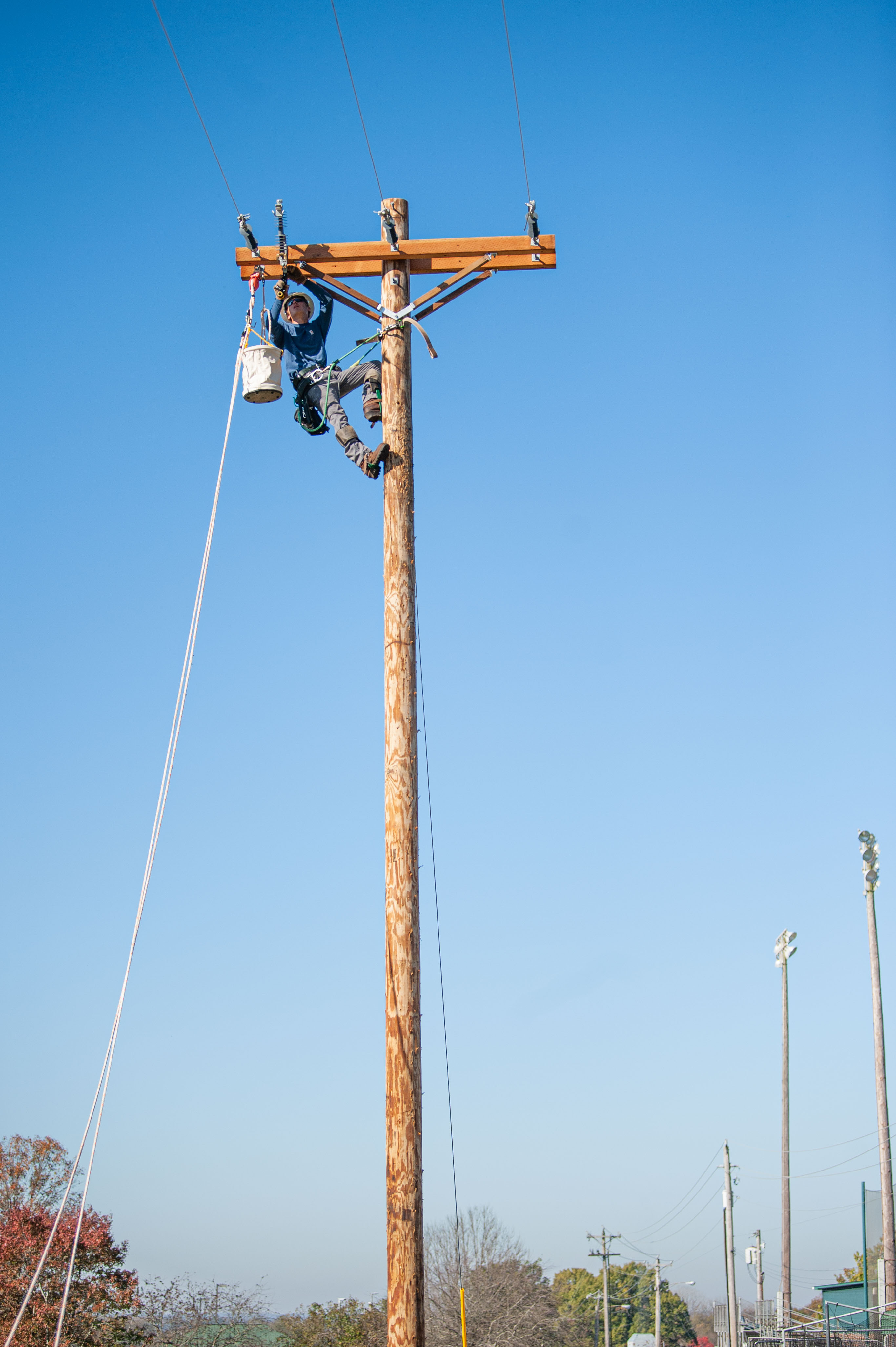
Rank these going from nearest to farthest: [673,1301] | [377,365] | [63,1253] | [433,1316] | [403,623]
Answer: [403,623] < [377,365] < [63,1253] < [433,1316] < [673,1301]

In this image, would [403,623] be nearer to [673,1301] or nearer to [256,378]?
[256,378]

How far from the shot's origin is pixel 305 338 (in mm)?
8742

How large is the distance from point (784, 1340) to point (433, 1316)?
24.5 m

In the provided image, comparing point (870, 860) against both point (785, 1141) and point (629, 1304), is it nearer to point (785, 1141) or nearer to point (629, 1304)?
point (785, 1141)

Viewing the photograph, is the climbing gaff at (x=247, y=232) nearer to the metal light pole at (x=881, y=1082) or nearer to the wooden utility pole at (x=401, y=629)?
the wooden utility pole at (x=401, y=629)

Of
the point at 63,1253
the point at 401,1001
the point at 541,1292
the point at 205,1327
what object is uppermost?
the point at 401,1001

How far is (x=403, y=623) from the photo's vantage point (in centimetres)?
726

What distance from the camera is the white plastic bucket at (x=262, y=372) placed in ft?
28.1

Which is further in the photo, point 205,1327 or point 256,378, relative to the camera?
point 205,1327

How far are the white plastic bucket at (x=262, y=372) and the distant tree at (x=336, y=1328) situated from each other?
95.0 feet

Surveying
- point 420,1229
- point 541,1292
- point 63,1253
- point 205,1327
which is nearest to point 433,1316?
point 541,1292

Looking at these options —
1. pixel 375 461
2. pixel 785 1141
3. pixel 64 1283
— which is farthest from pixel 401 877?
pixel 785 1141

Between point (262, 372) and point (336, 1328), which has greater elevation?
point (262, 372)

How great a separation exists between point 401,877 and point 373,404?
3038mm
